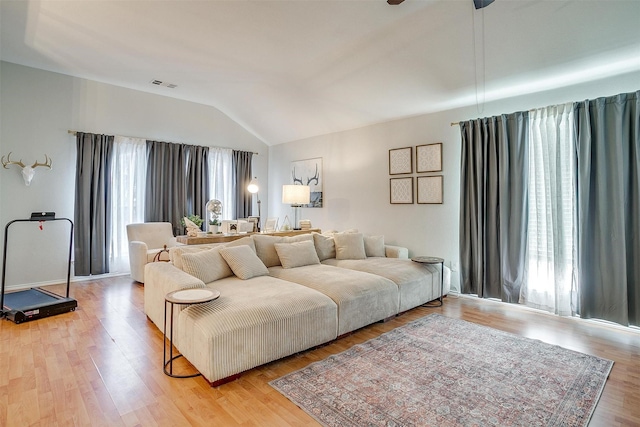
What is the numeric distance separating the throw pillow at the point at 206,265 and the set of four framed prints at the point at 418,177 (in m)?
2.83

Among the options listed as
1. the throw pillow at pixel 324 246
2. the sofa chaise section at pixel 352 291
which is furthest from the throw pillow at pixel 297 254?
the throw pillow at pixel 324 246

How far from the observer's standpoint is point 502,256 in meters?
3.94

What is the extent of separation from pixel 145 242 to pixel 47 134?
6.75 feet

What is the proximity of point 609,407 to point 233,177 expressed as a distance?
623 cm

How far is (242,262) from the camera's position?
342 cm

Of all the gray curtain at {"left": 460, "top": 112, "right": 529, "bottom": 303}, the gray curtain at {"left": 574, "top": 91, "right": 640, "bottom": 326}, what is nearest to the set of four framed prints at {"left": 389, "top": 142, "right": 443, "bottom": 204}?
the gray curtain at {"left": 460, "top": 112, "right": 529, "bottom": 303}

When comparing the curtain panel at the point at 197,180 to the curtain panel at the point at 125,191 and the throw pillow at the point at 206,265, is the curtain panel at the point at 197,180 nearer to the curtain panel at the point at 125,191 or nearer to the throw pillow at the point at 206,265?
the curtain panel at the point at 125,191

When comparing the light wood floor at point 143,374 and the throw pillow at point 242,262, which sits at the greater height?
the throw pillow at point 242,262

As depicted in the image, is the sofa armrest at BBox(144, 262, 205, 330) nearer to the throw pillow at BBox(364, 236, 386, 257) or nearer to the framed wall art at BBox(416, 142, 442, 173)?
the throw pillow at BBox(364, 236, 386, 257)

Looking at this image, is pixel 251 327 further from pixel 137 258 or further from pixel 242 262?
pixel 137 258

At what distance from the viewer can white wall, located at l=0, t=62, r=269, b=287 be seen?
4.54 metres

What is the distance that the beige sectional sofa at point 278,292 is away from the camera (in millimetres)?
→ 2340

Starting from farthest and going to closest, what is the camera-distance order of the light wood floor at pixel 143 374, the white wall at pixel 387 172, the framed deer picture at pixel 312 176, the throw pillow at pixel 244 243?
1. the framed deer picture at pixel 312 176
2. the white wall at pixel 387 172
3. the throw pillow at pixel 244 243
4. the light wood floor at pixel 143 374

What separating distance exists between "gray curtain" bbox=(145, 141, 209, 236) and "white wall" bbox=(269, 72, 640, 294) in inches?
68.1
